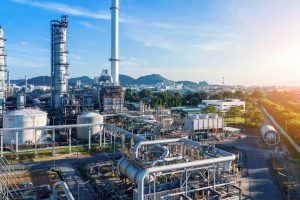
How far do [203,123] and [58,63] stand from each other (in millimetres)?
24162

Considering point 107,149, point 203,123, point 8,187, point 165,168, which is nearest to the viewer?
point 165,168

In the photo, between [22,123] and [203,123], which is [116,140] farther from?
[203,123]

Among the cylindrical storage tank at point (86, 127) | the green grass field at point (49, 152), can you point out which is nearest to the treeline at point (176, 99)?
the cylindrical storage tank at point (86, 127)

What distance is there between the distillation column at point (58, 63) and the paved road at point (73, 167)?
62.9ft

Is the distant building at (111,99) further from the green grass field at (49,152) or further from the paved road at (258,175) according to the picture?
the paved road at (258,175)

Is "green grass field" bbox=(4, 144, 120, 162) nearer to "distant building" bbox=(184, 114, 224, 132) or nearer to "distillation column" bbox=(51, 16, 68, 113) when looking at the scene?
"distant building" bbox=(184, 114, 224, 132)

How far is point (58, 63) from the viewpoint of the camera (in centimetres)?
4394

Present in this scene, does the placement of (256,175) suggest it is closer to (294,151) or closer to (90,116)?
(294,151)

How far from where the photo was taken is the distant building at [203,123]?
39.6m

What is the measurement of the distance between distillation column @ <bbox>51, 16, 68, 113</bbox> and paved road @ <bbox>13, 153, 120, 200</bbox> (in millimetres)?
19177

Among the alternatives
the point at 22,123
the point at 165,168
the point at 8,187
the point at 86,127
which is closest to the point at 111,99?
the point at 86,127

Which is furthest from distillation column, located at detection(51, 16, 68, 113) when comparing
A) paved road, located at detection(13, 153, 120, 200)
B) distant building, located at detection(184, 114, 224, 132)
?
distant building, located at detection(184, 114, 224, 132)

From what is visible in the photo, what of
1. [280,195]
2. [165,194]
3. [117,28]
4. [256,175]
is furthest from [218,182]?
[117,28]

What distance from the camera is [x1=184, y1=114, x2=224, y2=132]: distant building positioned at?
39.6 m
